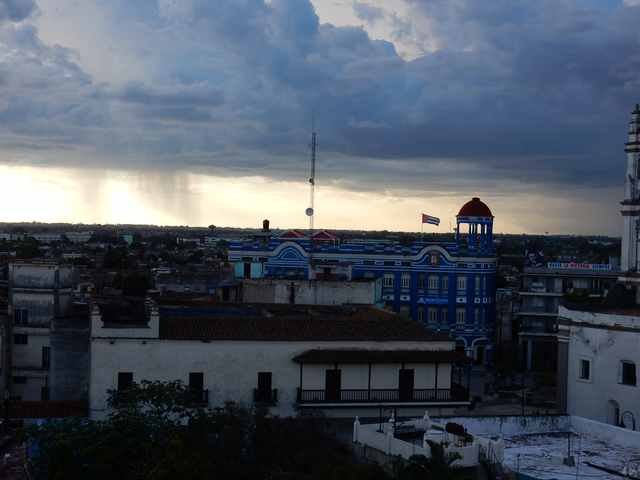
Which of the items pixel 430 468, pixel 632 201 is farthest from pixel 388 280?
pixel 430 468

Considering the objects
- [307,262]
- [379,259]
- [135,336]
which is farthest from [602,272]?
[135,336]

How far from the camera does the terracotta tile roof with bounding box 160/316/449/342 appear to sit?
30469mm

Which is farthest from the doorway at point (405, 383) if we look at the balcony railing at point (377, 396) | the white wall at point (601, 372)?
the white wall at point (601, 372)

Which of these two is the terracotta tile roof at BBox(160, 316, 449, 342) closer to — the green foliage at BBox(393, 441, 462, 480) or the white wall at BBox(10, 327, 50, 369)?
the white wall at BBox(10, 327, 50, 369)

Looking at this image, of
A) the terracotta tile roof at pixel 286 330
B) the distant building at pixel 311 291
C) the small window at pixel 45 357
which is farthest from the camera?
the distant building at pixel 311 291

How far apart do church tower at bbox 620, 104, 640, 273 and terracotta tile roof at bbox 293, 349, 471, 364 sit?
12.4m

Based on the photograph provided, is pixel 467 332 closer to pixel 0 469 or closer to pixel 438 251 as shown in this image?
pixel 438 251

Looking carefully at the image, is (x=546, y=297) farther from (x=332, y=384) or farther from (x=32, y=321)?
(x=32, y=321)

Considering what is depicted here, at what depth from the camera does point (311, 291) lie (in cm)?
5169

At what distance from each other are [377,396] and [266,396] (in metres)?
3.53

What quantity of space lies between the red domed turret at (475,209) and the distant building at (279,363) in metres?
34.3

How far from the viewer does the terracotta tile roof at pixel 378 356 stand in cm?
3036

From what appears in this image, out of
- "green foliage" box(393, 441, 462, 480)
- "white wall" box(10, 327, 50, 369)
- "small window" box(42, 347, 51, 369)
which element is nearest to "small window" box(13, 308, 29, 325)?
"white wall" box(10, 327, 50, 369)

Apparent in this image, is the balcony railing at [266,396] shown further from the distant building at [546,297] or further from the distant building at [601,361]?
the distant building at [546,297]
